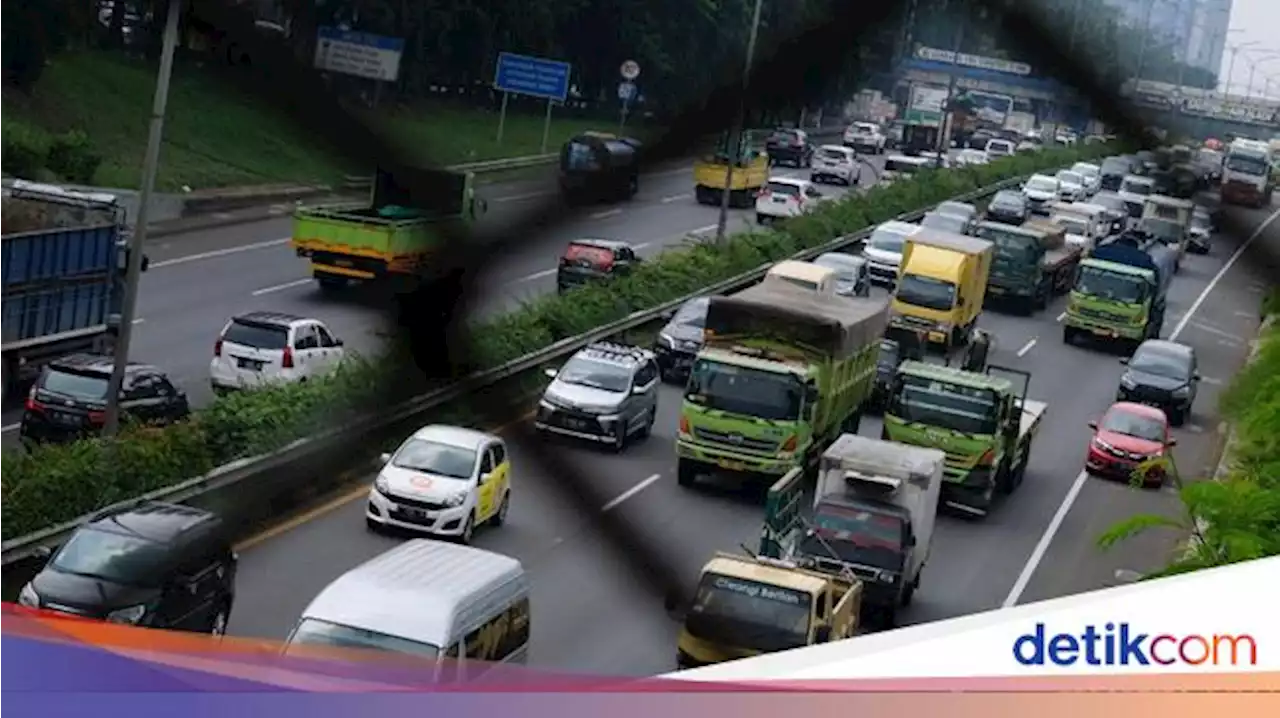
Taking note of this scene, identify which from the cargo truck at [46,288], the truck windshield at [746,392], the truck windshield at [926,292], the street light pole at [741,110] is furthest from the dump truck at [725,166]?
the cargo truck at [46,288]

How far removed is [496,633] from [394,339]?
0.47m

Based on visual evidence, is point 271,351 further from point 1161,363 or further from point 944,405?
point 944,405

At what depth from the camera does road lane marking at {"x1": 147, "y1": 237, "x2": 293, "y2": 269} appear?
1.16 m

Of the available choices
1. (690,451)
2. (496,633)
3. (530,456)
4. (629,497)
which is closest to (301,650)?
(530,456)

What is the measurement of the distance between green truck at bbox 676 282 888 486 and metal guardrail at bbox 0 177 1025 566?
15 centimetres

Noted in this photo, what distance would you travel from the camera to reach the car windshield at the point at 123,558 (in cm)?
75

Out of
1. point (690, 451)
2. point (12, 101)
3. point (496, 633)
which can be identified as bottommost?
point (690, 451)

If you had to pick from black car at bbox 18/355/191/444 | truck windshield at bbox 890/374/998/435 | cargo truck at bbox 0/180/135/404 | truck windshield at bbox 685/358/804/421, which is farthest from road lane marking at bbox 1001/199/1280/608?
cargo truck at bbox 0/180/135/404

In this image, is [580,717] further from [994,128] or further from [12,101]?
[12,101]

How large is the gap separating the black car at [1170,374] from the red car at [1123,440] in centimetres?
2

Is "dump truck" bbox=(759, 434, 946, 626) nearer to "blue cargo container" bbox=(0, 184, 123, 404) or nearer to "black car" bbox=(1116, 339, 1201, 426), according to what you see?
"black car" bbox=(1116, 339, 1201, 426)

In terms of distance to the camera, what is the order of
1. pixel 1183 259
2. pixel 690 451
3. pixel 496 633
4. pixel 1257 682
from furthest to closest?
pixel 690 451 < pixel 496 633 < pixel 1183 259 < pixel 1257 682

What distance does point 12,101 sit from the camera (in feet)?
2.64

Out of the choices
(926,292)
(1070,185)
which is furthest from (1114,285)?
(926,292)
